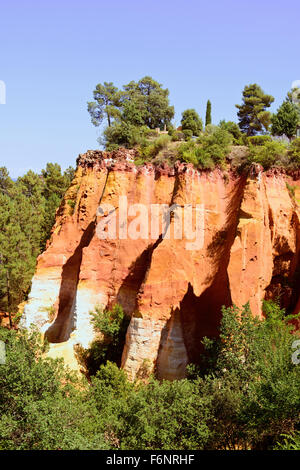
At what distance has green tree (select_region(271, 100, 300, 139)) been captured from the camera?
26.7 metres

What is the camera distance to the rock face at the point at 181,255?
49.7ft

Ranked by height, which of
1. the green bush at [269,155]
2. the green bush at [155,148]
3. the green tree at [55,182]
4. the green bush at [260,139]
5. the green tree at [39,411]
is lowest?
the green tree at [39,411]

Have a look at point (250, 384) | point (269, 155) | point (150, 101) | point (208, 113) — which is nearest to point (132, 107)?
point (150, 101)

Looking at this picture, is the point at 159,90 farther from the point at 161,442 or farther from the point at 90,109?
the point at 161,442

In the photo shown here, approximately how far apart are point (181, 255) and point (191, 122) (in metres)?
17.7

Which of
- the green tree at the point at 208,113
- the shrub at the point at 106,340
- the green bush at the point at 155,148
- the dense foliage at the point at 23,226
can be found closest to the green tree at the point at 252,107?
the green tree at the point at 208,113

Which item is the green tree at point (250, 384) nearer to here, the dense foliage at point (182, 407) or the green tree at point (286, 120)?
the dense foliage at point (182, 407)

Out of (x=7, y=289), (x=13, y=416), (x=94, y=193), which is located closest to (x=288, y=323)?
(x=13, y=416)

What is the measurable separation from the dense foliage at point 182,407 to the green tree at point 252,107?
2538 centimetres

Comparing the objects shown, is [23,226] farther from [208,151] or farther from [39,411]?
[39,411]

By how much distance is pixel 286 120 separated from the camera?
26750 millimetres

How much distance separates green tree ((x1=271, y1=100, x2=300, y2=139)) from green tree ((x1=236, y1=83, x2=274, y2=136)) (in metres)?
6.90

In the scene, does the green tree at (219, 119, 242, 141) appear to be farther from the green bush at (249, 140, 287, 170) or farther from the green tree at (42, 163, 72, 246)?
the green tree at (42, 163, 72, 246)

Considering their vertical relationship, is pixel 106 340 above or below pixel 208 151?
below
